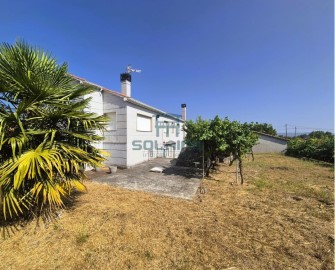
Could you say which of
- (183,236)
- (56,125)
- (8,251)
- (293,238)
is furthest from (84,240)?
(293,238)

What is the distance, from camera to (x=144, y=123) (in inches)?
462

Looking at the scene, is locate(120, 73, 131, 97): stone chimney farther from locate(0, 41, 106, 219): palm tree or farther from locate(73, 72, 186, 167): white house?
locate(0, 41, 106, 219): palm tree

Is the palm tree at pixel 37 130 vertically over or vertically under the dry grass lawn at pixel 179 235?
over

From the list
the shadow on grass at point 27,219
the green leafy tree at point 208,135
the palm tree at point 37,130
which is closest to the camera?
the palm tree at point 37,130

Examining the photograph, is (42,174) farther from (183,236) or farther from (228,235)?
(228,235)

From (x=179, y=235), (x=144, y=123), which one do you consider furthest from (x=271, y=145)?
(x=179, y=235)

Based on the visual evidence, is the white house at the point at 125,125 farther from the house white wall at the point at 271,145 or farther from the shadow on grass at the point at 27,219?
the house white wall at the point at 271,145

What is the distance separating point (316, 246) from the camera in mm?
3305

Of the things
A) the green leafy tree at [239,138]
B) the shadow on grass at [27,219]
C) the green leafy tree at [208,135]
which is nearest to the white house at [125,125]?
the green leafy tree at [208,135]

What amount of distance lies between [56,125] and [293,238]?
17.7 feet

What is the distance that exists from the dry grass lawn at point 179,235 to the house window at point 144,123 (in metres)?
5.88

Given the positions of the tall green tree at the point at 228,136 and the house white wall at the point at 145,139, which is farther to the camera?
the house white wall at the point at 145,139

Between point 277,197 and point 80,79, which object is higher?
point 80,79

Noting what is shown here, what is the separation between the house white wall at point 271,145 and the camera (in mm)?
23484
